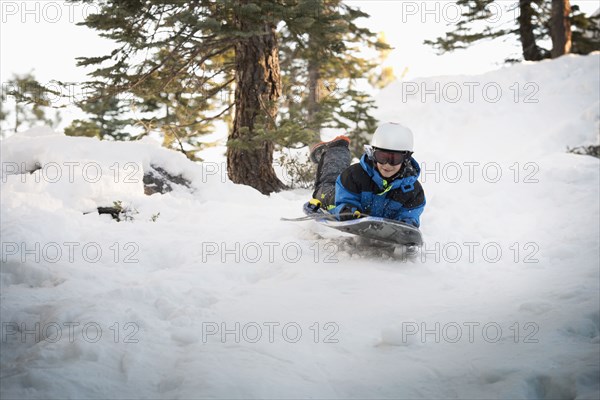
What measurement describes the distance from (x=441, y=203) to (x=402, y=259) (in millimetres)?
2459

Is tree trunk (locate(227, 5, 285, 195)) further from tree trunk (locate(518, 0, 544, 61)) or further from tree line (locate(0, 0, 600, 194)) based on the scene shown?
tree trunk (locate(518, 0, 544, 61))

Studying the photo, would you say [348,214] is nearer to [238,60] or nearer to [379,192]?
[379,192]

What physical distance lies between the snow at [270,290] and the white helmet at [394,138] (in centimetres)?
115

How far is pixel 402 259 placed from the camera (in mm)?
4512

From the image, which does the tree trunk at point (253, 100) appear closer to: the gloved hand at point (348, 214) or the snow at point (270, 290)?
the snow at point (270, 290)

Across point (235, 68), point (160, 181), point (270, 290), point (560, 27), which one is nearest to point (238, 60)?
point (235, 68)

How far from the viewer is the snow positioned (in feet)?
7.07

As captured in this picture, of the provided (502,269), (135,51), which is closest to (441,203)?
(502,269)

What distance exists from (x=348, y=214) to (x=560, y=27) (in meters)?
15.5

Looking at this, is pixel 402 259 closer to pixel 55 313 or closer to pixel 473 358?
pixel 473 358

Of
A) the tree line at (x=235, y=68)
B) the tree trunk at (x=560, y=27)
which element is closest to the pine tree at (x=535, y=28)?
the tree trunk at (x=560, y=27)

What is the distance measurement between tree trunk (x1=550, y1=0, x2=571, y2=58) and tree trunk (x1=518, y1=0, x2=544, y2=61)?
1405 millimetres

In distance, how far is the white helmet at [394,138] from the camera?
14.3 ft

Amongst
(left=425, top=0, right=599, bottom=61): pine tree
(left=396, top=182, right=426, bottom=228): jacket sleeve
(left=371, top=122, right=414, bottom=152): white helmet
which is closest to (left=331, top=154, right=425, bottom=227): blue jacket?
(left=396, top=182, right=426, bottom=228): jacket sleeve
